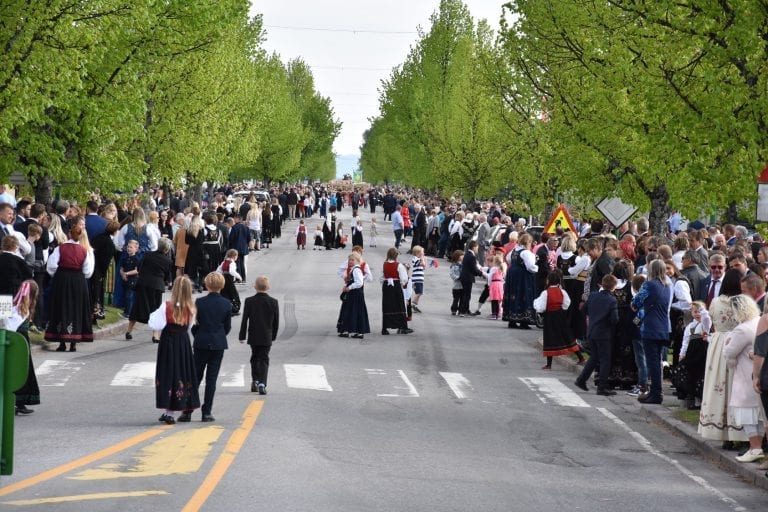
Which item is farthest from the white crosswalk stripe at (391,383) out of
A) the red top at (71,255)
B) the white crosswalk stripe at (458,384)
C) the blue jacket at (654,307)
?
the red top at (71,255)

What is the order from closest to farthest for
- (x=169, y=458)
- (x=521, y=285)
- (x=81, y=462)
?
1. (x=81, y=462)
2. (x=169, y=458)
3. (x=521, y=285)

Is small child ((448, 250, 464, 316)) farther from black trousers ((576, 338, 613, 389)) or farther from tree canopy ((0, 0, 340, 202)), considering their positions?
black trousers ((576, 338, 613, 389))

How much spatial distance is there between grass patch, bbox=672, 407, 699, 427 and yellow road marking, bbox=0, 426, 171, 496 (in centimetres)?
628

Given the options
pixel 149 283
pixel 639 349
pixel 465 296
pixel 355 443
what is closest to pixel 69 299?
pixel 149 283

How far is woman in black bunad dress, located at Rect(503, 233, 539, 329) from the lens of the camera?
93.6ft

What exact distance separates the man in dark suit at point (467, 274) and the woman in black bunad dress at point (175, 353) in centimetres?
1625

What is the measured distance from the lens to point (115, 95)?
30.6 m

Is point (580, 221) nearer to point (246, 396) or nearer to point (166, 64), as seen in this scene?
point (166, 64)

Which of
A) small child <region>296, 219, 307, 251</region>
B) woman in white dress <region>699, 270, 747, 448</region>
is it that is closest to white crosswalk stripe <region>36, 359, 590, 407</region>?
woman in white dress <region>699, 270, 747, 448</region>

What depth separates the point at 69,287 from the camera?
69.5 ft

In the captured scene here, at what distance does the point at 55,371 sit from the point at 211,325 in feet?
15.6

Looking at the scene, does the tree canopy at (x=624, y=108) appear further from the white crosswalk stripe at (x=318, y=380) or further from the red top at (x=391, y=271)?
the red top at (x=391, y=271)

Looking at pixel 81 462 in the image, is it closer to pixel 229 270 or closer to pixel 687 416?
pixel 687 416

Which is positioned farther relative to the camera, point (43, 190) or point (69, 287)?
point (43, 190)
